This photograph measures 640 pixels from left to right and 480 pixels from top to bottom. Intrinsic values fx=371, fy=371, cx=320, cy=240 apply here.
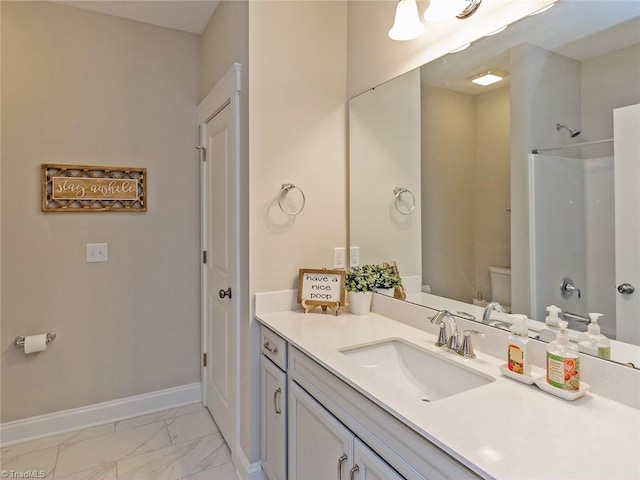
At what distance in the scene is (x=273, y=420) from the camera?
1.68 metres

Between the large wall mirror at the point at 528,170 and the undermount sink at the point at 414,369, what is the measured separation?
0.94 ft

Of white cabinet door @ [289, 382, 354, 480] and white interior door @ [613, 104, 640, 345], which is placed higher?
white interior door @ [613, 104, 640, 345]

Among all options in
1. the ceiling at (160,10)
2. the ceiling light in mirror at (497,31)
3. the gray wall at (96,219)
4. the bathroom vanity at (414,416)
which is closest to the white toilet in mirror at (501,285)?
the bathroom vanity at (414,416)

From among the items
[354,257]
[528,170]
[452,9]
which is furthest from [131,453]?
[452,9]

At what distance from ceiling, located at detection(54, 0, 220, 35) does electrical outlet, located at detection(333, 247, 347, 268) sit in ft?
5.41

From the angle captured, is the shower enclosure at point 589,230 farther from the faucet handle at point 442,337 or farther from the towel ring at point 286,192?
the towel ring at point 286,192

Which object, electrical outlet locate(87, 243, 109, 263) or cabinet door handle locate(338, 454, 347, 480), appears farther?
electrical outlet locate(87, 243, 109, 263)

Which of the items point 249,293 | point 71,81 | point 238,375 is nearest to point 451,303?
point 249,293

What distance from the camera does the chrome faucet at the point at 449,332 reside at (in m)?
1.33

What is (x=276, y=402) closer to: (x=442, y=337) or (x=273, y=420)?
(x=273, y=420)

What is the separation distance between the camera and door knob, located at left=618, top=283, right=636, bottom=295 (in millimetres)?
1016

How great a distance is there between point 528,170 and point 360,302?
0.96 metres

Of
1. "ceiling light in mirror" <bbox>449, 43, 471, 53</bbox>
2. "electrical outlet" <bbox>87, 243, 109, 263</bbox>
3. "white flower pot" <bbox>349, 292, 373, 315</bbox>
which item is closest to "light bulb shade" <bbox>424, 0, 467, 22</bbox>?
"ceiling light in mirror" <bbox>449, 43, 471, 53</bbox>

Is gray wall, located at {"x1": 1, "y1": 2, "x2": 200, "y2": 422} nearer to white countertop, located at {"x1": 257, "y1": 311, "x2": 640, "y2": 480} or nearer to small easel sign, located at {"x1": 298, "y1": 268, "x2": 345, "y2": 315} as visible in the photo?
small easel sign, located at {"x1": 298, "y1": 268, "x2": 345, "y2": 315}
